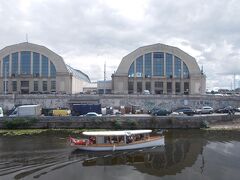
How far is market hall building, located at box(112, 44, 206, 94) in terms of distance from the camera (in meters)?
103

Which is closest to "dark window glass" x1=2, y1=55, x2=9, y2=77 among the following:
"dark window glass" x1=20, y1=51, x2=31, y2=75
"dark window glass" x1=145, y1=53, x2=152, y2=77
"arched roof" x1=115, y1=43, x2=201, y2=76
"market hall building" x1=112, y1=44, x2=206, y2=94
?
"dark window glass" x1=20, y1=51, x2=31, y2=75

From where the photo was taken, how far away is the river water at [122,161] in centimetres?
3262

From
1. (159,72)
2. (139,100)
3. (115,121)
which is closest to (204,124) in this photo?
(115,121)

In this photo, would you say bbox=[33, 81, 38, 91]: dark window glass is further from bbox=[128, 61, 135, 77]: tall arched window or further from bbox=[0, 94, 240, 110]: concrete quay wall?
bbox=[128, 61, 135, 77]: tall arched window

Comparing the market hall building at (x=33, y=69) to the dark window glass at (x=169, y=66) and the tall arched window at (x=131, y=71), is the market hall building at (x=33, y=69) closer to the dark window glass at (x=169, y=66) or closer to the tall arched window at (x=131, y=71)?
the tall arched window at (x=131, y=71)

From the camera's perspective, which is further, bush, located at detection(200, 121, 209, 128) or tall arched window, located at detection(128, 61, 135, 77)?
tall arched window, located at detection(128, 61, 135, 77)

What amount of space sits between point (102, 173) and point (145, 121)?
31.3m

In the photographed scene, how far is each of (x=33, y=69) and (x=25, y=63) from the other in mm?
2746

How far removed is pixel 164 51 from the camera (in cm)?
10256

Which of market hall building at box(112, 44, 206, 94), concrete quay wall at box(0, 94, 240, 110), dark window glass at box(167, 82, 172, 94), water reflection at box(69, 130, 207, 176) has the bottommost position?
water reflection at box(69, 130, 207, 176)

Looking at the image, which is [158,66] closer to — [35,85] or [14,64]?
[35,85]

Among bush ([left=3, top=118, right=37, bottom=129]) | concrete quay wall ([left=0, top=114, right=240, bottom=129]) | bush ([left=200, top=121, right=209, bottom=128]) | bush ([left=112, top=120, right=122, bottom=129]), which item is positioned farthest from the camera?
concrete quay wall ([left=0, top=114, right=240, bottom=129])

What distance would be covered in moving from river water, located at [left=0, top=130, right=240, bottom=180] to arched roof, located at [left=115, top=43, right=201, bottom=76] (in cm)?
5309

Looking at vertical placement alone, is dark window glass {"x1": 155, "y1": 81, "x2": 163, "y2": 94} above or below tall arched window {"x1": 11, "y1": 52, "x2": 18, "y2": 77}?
below
